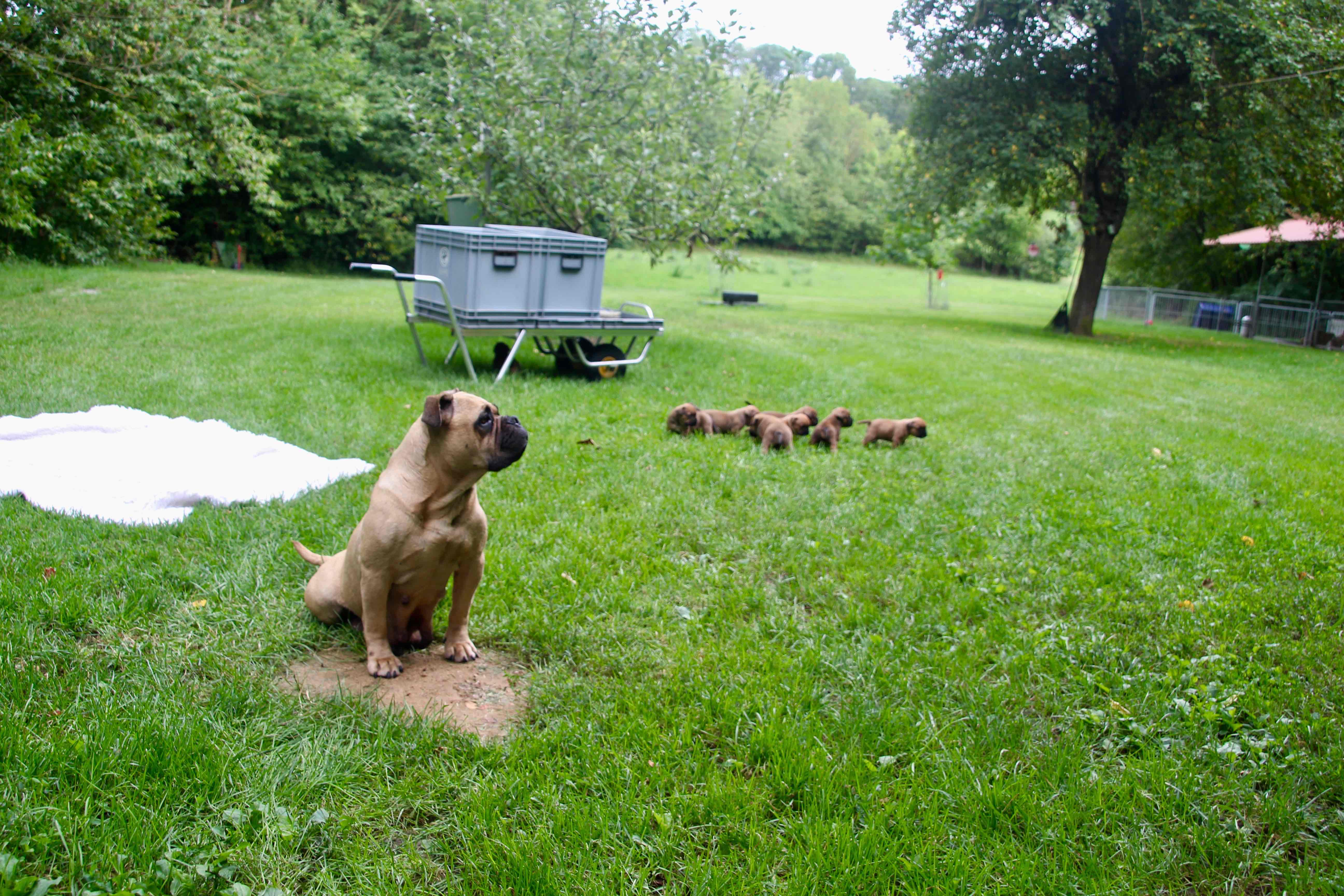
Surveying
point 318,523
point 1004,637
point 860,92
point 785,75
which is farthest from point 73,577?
point 860,92

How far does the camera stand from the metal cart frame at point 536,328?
8.59 meters

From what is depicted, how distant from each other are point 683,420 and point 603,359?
289 cm

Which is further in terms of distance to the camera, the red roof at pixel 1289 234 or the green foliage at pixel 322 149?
the green foliage at pixel 322 149

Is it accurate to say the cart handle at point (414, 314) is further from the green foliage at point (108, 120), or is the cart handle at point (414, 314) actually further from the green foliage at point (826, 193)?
the green foliage at point (826, 193)

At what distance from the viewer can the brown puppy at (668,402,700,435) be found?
7.30m

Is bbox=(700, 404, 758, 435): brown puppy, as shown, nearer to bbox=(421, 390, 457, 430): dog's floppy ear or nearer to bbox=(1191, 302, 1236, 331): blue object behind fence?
bbox=(421, 390, 457, 430): dog's floppy ear

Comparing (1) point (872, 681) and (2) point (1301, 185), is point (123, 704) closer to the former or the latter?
(1) point (872, 681)

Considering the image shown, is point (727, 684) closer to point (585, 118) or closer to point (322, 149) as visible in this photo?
point (585, 118)

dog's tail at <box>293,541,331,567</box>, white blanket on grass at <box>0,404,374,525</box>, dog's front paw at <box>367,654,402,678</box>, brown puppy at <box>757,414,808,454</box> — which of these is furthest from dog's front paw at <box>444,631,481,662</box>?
brown puppy at <box>757,414,808,454</box>

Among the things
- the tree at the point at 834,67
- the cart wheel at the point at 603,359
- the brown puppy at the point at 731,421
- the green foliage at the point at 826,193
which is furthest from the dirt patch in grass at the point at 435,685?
the tree at the point at 834,67

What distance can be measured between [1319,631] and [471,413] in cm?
370

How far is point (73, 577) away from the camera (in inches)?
140

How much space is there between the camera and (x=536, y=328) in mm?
8992

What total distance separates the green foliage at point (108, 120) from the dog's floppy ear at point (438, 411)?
1286 centimetres
